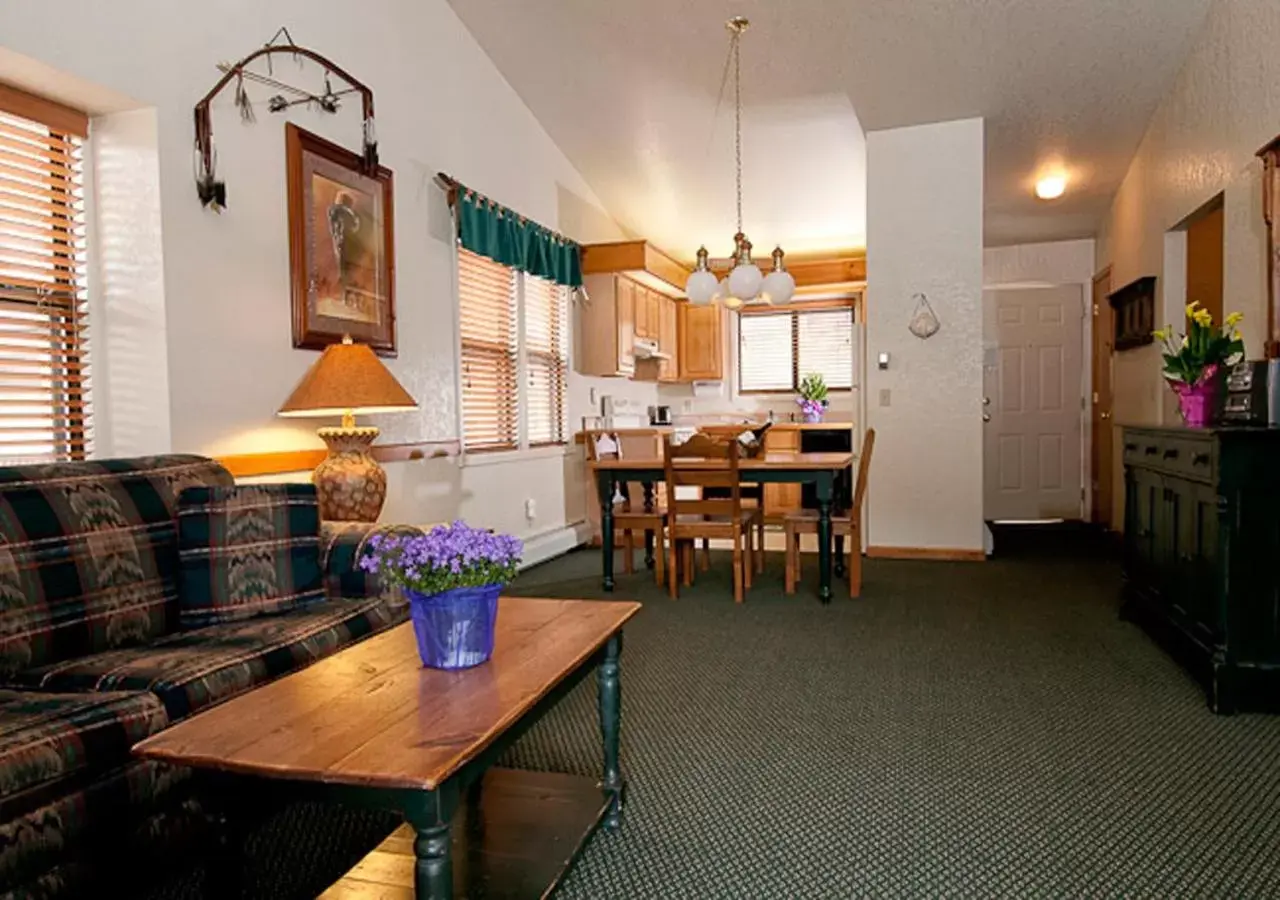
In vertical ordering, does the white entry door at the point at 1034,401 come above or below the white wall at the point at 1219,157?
below

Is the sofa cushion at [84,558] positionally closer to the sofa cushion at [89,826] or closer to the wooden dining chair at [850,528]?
the sofa cushion at [89,826]

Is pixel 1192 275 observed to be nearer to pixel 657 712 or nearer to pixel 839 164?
pixel 839 164

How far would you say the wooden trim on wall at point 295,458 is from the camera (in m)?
3.16

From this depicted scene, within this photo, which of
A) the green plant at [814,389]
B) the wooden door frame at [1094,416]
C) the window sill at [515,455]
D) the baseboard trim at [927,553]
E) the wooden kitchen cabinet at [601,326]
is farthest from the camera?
the green plant at [814,389]

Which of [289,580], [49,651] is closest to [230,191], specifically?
[289,580]

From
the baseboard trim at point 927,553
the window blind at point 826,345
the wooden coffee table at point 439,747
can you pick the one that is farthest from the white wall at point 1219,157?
the wooden coffee table at point 439,747

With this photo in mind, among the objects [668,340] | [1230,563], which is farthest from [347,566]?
[668,340]

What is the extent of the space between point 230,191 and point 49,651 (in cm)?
189

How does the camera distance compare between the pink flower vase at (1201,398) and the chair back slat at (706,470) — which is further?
the chair back slat at (706,470)

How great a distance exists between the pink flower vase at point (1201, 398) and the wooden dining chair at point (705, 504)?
1.96 metres

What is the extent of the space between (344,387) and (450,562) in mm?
1791

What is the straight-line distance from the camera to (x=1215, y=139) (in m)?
4.23

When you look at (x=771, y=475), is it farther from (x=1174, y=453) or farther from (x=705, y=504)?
(x=1174, y=453)

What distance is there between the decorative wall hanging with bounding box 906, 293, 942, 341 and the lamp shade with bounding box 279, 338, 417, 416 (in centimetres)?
361
